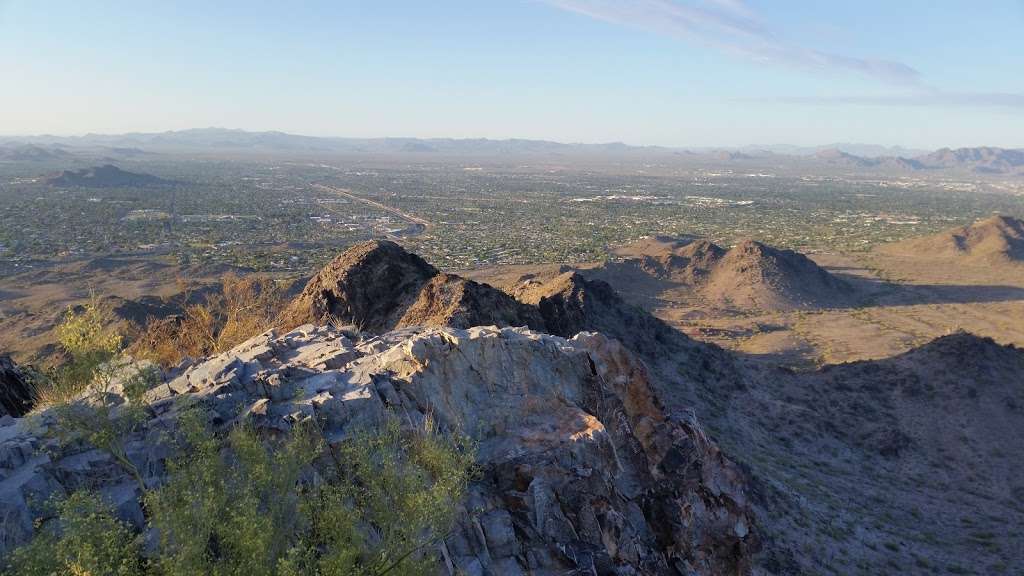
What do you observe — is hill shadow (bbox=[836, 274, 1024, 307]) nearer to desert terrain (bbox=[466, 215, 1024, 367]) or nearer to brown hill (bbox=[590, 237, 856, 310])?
desert terrain (bbox=[466, 215, 1024, 367])

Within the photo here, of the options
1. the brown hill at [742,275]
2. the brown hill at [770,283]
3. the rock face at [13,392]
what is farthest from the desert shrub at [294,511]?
the brown hill at [770,283]

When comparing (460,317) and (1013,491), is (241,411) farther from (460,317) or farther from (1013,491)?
(1013,491)

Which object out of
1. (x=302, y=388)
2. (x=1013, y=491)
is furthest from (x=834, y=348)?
(x=302, y=388)

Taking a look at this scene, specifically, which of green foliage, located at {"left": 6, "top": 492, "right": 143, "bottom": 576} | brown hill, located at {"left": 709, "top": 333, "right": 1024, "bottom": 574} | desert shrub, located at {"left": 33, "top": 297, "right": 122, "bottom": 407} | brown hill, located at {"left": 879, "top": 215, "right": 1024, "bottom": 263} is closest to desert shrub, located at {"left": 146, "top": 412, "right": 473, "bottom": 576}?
green foliage, located at {"left": 6, "top": 492, "right": 143, "bottom": 576}

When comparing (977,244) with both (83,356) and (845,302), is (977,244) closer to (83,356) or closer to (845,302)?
(845,302)

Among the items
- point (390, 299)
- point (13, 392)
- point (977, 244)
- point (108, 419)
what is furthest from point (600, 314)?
point (977, 244)
